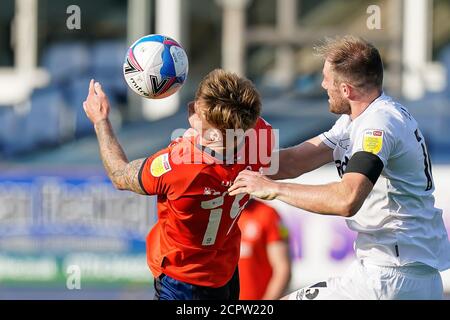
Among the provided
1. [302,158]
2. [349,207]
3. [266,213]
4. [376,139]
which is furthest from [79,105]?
[349,207]

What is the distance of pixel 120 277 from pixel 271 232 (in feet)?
10.0

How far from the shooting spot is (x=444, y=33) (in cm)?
1447

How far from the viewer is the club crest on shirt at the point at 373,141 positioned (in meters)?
4.89

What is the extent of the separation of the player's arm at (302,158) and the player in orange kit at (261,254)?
1.38 metres

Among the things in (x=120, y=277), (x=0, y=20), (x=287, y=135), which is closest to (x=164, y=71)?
(x=120, y=277)

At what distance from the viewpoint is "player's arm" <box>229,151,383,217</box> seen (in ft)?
15.6

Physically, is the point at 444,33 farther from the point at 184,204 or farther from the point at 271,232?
the point at 184,204

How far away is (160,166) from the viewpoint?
516 centimetres

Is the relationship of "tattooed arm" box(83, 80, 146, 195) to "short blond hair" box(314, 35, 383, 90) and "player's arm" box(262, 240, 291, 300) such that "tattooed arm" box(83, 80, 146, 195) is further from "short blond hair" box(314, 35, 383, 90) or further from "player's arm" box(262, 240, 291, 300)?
"player's arm" box(262, 240, 291, 300)

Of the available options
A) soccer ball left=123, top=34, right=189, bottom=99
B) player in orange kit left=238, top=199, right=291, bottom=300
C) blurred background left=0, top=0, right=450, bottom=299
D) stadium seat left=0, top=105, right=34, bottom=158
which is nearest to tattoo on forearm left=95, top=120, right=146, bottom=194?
soccer ball left=123, top=34, right=189, bottom=99

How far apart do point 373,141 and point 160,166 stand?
1127 millimetres

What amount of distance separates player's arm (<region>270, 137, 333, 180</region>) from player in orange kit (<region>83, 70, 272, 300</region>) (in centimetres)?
27

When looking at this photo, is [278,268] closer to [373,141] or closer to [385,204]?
[385,204]

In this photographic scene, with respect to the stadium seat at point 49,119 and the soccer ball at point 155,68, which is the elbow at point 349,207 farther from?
the stadium seat at point 49,119
